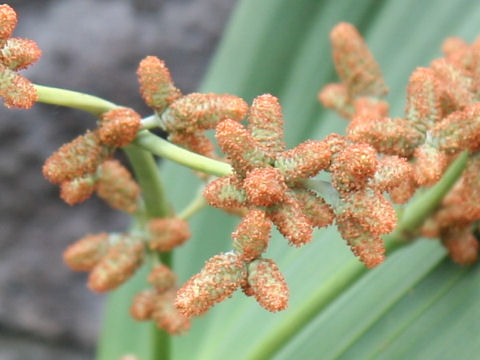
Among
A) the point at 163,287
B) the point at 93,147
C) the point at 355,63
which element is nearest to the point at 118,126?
the point at 93,147

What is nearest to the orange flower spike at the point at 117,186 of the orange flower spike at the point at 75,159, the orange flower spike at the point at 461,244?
the orange flower spike at the point at 75,159

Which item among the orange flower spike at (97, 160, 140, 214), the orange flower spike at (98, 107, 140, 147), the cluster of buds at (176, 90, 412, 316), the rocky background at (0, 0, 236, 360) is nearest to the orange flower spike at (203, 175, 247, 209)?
the cluster of buds at (176, 90, 412, 316)

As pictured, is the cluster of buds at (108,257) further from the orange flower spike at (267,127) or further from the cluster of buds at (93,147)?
the orange flower spike at (267,127)

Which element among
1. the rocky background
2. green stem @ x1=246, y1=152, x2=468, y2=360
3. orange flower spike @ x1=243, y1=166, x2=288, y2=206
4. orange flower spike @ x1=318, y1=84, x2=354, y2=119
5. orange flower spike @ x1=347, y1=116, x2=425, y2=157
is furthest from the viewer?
the rocky background

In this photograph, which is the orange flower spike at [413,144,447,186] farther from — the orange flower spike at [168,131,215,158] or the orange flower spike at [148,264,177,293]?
the orange flower spike at [148,264,177,293]

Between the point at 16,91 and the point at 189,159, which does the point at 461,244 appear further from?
the point at 16,91

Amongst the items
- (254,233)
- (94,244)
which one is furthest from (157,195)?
(254,233)

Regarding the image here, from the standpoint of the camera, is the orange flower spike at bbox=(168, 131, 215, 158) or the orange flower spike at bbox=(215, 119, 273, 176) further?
the orange flower spike at bbox=(168, 131, 215, 158)

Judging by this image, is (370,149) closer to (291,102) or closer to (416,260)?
(416,260)
